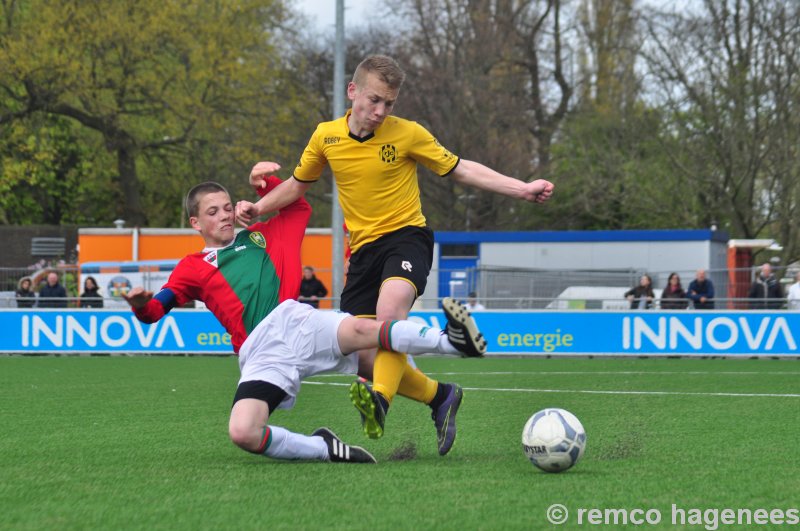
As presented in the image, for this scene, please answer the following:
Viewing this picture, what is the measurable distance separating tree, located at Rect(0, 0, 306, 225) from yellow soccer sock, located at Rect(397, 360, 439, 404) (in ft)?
92.6

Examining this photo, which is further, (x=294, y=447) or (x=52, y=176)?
(x=52, y=176)

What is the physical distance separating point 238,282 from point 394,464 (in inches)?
52.9

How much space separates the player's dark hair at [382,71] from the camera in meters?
6.36

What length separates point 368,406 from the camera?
5.66m

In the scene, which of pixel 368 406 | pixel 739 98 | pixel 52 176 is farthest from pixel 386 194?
pixel 52 176

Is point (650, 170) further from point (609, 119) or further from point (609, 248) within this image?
point (609, 248)

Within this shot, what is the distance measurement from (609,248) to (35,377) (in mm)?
18477

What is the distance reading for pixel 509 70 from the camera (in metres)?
38.5

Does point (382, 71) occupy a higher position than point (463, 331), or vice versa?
point (382, 71)

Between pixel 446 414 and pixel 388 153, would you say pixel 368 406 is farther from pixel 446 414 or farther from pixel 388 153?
pixel 388 153

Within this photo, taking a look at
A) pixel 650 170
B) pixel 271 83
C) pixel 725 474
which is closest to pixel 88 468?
pixel 725 474

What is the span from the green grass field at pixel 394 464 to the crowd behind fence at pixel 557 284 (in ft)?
38.4

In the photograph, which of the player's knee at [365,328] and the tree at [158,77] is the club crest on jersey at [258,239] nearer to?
the player's knee at [365,328]

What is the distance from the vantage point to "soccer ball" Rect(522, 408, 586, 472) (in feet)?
18.1
